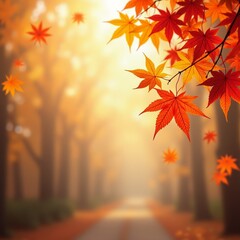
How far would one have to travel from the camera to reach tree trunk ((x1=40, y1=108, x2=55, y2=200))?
19.2m

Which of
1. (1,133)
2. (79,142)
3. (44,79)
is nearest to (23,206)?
Answer: (1,133)

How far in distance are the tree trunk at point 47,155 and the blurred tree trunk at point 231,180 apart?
10293 mm

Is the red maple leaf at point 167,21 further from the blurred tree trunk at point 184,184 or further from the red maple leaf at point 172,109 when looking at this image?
the blurred tree trunk at point 184,184

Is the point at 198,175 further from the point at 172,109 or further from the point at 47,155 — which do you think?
the point at 172,109

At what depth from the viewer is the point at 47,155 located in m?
19.3

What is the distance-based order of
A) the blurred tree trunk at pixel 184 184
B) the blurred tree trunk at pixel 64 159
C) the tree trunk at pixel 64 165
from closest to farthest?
the blurred tree trunk at pixel 184 184, the blurred tree trunk at pixel 64 159, the tree trunk at pixel 64 165

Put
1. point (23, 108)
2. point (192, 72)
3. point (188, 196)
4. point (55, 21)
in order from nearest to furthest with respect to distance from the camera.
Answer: point (192, 72) < point (55, 21) < point (23, 108) < point (188, 196)

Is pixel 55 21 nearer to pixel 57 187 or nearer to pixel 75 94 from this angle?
pixel 75 94

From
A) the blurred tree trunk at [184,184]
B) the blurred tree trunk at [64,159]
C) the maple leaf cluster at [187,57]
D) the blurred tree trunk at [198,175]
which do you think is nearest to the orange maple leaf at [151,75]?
the maple leaf cluster at [187,57]

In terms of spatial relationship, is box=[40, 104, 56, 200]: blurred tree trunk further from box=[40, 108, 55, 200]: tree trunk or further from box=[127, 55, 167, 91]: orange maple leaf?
box=[127, 55, 167, 91]: orange maple leaf

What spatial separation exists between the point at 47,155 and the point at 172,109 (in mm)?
17260

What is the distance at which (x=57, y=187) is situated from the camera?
2678 centimetres

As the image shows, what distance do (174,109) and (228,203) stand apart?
908 cm

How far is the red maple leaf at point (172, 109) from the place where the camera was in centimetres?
257
